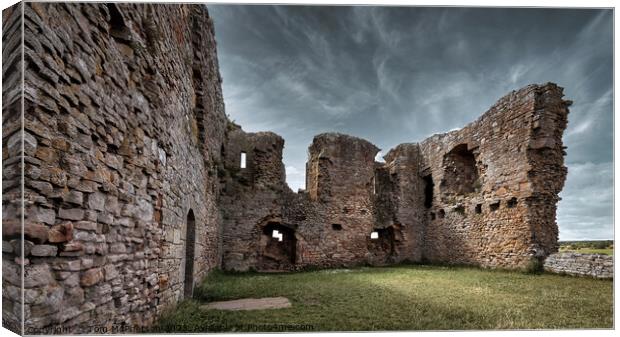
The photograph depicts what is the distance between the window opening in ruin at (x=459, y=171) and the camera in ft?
46.0

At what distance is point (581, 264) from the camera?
8555 mm

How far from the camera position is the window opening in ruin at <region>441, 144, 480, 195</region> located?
14023 mm

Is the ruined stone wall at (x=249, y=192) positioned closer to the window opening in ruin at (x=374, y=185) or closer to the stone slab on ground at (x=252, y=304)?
the window opening in ruin at (x=374, y=185)

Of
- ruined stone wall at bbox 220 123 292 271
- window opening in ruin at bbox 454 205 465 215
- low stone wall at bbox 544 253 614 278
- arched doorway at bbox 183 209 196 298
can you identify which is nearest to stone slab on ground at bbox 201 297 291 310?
arched doorway at bbox 183 209 196 298

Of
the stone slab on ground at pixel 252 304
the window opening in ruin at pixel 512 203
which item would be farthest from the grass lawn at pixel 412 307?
the window opening in ruin at pixel 512 203

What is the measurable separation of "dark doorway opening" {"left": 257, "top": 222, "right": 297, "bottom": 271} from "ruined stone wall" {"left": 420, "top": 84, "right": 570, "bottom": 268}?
6314 mm

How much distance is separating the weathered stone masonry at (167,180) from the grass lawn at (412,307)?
0.81m

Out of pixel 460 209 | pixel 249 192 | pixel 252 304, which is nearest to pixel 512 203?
pixel 460 209

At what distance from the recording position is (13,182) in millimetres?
2340

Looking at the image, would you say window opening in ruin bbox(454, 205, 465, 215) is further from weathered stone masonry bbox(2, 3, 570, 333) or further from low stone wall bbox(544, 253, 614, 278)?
low stone wall bbox(544, 253, 614, 278)

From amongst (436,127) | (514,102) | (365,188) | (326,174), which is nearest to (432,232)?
(365,188)

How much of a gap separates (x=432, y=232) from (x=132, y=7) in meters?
14.2

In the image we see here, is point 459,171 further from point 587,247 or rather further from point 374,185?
point 587,247

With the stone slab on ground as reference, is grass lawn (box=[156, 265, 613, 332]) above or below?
above
